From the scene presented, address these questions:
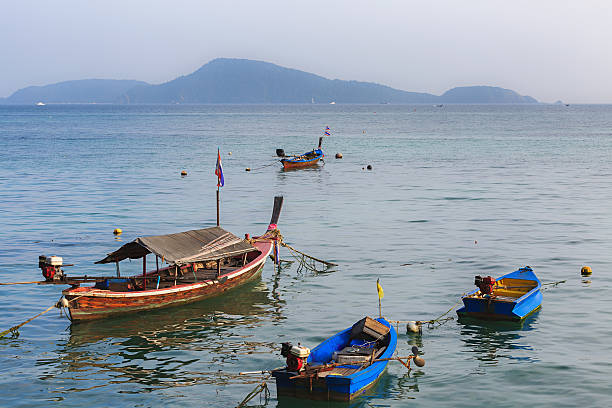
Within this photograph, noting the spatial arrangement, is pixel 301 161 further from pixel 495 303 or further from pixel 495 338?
pixel 495 338

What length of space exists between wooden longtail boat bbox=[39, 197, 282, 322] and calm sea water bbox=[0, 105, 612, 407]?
0.66 metres

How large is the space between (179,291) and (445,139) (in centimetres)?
11820

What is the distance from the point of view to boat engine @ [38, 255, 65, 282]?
27.4 metres

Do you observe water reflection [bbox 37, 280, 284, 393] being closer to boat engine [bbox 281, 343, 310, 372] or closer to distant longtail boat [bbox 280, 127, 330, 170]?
boat engine [bbox 281, 343, 310, 372]

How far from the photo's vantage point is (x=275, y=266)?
129 ft

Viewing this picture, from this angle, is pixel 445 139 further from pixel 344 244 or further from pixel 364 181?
pixel 344 244

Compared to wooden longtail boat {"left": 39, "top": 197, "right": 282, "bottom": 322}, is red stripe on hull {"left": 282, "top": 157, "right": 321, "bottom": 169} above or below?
above

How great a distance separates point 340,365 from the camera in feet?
72.2

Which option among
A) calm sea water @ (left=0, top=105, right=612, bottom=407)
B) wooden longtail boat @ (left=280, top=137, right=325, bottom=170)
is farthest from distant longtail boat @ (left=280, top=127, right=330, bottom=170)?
calm sea water @ (left=0, top=105, right=612, bottom=407)

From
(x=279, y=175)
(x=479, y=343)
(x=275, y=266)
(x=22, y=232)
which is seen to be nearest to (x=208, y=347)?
(x=479, y=343)

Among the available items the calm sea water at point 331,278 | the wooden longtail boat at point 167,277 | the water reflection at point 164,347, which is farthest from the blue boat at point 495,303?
the wooden longtail boat at point 167,277

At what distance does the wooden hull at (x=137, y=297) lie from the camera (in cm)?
2849

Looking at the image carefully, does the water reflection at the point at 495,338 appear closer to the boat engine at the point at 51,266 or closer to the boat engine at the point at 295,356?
the boat engine at the point at 295,356

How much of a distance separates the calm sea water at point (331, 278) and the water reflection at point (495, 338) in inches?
3.8
